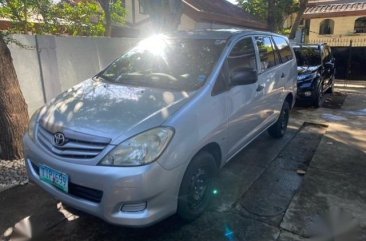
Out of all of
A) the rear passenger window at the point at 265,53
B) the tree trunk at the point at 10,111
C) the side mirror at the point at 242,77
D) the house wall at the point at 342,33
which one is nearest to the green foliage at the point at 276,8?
the house wall at the point at 342,33

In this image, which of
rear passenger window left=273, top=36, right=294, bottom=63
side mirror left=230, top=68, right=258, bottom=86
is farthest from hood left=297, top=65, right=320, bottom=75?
side mirror left=230, top=68, right=258, bottom=86

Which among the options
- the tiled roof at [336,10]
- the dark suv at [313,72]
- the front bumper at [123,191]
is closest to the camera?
the front bumper at [123,191]

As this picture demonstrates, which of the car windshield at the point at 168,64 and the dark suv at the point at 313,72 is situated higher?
the car windshield at the point at 168,64

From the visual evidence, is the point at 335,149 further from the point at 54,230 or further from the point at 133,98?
the point at 54,230

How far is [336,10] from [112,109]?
67.2 feet

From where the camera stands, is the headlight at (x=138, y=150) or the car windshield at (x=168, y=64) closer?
the headlight at (x=138, y=150)

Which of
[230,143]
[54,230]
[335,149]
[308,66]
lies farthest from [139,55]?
[308,66]

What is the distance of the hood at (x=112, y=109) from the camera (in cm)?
253

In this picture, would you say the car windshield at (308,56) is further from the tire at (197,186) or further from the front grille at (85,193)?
the front grille at (85,193)

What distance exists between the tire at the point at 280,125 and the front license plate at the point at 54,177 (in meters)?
3.81

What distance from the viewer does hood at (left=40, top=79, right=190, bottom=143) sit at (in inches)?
99.4

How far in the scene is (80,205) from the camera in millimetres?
2490

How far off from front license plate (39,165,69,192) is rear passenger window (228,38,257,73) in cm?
200

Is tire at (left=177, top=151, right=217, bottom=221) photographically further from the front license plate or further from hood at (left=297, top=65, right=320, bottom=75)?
hood at (left=297, top=65, right=320, bottom=75)
